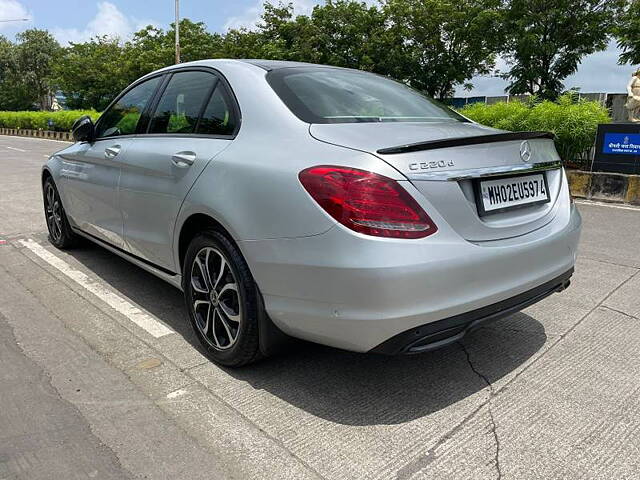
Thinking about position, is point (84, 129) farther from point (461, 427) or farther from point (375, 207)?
point (461, 427)

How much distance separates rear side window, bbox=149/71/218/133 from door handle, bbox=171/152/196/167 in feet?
0.64

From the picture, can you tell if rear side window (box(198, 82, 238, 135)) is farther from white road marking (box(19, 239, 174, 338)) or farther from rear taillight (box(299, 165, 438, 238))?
white road marking (box(19, 239, 174, 338))

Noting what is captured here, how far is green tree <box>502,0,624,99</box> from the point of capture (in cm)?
2623

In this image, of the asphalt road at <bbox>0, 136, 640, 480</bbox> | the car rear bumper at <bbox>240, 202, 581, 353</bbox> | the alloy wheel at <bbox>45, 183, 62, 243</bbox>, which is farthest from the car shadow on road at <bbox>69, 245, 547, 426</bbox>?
the alloy wheel at <bbox>45, 183, 62, 243</bbox>

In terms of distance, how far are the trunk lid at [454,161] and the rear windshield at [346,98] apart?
180 millimetres

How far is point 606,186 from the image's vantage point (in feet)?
27.4

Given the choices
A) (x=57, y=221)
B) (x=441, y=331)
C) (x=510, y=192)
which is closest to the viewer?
(x=441, y=331)

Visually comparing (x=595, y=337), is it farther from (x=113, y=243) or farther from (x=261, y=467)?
(x=113, y=243)

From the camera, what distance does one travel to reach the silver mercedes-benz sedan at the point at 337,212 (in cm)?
220

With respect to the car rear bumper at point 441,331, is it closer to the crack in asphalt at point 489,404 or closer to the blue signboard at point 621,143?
the crack in asphalt at point 489,404

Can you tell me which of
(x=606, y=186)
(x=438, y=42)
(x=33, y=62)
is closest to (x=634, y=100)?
(x=606, y=186)

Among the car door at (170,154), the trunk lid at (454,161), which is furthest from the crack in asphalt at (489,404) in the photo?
the car door at (170,154)

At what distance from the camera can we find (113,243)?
4.05 m

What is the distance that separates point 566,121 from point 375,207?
7896 millimetres
